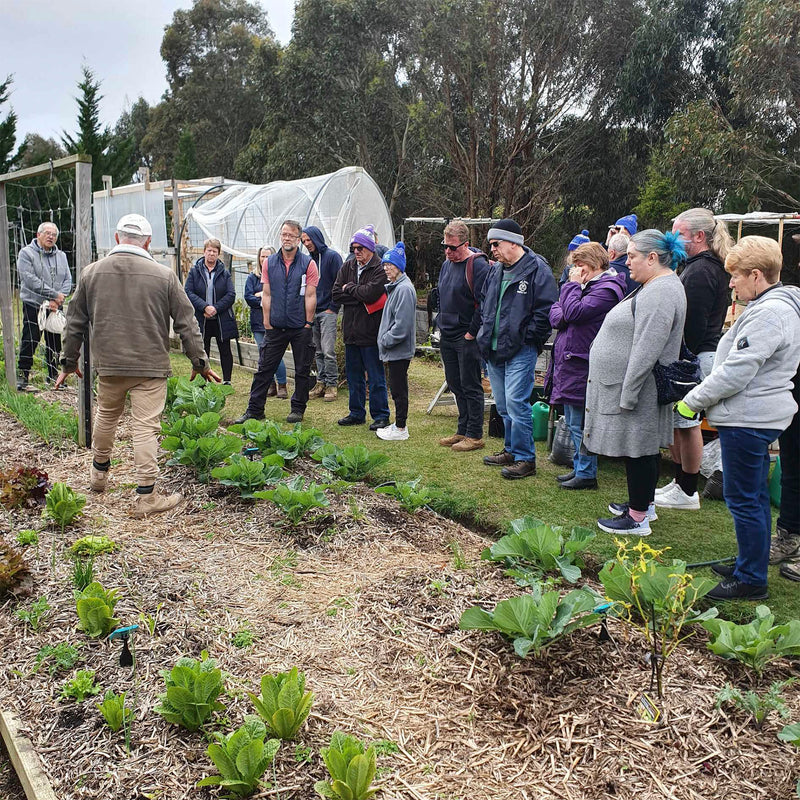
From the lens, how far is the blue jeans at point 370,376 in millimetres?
7414

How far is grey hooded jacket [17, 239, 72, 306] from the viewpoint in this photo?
8391mm

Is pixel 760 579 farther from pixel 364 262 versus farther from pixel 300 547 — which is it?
pixel 364 262

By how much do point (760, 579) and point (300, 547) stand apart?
2.49 metres

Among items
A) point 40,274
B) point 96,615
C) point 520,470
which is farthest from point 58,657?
point 40,274

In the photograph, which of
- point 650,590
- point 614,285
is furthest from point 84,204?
point 650,590

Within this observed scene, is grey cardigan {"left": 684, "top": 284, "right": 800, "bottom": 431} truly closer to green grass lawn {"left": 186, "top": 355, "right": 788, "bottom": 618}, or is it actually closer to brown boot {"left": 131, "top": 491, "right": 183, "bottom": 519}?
green grass lawn {"left": 186, "top": 355, "right": 788, "bottom": 618}

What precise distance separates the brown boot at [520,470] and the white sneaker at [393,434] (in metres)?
1.42

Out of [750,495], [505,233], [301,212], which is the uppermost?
[301,212]

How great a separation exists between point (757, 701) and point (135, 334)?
401cm

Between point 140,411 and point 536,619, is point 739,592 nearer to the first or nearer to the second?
point 536,619

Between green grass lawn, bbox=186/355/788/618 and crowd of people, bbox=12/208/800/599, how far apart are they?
0.41ft

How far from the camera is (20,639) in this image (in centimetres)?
327

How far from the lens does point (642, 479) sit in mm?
4527

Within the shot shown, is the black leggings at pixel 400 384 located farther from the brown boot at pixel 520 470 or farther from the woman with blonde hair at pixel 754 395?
the woman with blonde hair at pixel 754 395
